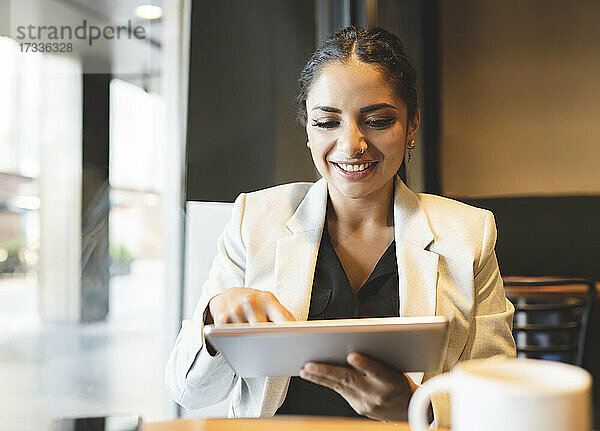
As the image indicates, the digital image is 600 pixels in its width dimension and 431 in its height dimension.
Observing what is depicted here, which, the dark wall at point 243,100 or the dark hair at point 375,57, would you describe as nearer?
the dark hair at point 375,57

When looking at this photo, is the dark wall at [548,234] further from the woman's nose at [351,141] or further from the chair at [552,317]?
the woman's nose at [351,141]

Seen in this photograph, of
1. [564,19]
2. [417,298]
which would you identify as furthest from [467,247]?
[564,19]

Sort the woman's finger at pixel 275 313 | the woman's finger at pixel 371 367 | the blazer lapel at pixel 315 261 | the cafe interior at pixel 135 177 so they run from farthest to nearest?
the cafe interior at pixel 135 177, the blazer lapel at pixel 315 261, the woman's finger at pixel 275 313, the woman's finger at pixel 371 367

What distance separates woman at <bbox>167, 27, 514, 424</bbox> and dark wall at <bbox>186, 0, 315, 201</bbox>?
657 mm

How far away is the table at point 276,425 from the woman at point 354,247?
0.37 meters

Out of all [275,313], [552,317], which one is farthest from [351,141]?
[552,317]

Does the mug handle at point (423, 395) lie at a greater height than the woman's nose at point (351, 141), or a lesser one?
lesser

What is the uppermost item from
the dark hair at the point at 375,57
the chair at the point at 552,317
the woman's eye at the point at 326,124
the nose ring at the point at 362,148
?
the dark hair at the point at 375,57

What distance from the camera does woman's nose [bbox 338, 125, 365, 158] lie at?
142 centimetres

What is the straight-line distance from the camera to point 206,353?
1299 mm

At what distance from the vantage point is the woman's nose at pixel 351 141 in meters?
1.42

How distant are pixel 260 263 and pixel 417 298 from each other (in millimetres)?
360

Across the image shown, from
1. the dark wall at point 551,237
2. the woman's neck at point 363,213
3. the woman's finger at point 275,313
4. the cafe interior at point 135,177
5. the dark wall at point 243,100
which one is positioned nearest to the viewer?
the woman's finger at point 275,313

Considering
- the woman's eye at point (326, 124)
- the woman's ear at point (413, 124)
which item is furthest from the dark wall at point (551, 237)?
the woman's eye at point (326, 124)
